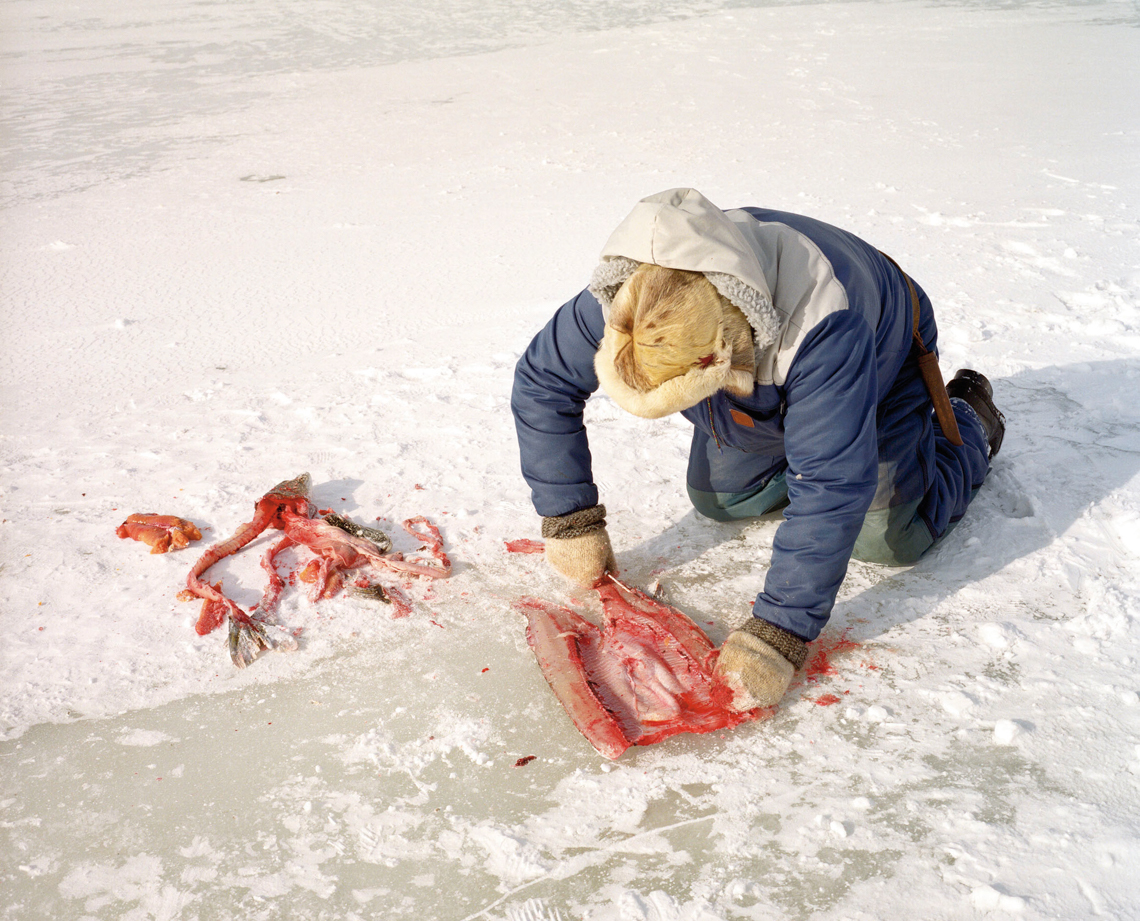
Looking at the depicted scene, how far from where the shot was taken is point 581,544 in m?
2.29

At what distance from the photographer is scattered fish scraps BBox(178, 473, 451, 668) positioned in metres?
2.20

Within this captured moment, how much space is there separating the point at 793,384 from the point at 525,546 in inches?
38.5

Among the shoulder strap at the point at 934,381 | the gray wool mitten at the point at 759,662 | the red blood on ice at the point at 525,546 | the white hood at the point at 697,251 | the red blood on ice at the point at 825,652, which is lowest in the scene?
the red blood on ice at the point at 825,652

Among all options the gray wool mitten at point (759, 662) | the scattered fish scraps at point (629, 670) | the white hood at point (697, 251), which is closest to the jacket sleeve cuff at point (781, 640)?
the gray wool mitten at point (759, 662)

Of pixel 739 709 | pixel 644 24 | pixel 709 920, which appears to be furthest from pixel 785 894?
pixel 644 24

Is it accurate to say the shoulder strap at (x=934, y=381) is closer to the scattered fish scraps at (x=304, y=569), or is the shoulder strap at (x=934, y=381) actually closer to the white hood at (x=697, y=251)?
the white hood at (x=697, y=251)

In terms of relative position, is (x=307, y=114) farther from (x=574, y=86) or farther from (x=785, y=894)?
(x=785, y=894)

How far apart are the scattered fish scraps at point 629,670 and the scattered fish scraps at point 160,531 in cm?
94

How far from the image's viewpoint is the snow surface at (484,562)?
1.65 m

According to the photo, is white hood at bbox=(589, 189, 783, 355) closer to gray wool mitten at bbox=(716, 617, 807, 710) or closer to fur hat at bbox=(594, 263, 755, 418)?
fur hat at bbox=(594, 263, 755, 418)

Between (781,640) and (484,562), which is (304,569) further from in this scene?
(781,640)

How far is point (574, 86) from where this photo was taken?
749 cm

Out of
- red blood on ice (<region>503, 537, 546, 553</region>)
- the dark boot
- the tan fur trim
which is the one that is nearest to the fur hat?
the tan fur trim

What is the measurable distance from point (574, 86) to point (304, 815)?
6844 millimetres
